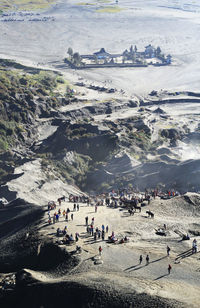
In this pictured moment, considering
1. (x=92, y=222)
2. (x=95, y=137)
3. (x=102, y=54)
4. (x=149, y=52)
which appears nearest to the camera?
(x=92, y=222)

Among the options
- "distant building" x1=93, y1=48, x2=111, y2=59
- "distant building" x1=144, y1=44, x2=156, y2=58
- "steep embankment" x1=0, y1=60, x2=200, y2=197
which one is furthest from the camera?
"distant building" x1=144, y1=44, x2=156, y2=58

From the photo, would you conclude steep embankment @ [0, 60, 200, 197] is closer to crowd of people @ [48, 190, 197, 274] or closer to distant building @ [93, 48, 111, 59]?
crowd of people @ [48, 190, 197, 274]

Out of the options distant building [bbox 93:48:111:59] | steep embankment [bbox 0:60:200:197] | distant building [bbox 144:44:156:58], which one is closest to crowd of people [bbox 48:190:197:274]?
steep embankment [bbox 0:60:200:197]

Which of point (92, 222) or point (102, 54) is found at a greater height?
point (102, 54)

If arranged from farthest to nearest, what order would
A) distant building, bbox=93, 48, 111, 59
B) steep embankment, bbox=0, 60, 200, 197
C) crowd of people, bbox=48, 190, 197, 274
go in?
distant building, bbox=93, 48, 111, 59
steep embankment, bbox=0, 60, 200, 197
crowd of people, bbox=48, 190, 197, 274

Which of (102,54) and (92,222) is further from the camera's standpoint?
(102,54)

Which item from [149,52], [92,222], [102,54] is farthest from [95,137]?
[149,52]

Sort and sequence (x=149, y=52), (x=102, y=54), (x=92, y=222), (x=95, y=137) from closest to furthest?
(x=92, y=222) < (x=95, y=137) < (x=102, y=54) < (x=149, y=52)

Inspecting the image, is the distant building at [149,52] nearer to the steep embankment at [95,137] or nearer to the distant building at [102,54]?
the distant building at [102,54]

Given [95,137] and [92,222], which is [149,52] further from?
[92,222]

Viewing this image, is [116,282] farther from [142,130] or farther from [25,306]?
[142,130]

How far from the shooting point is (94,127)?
8300 centimetres

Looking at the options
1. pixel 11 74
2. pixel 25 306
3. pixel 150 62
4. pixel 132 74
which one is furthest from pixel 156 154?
pixel 150 62

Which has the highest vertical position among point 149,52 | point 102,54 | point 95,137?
→ point 149,52
